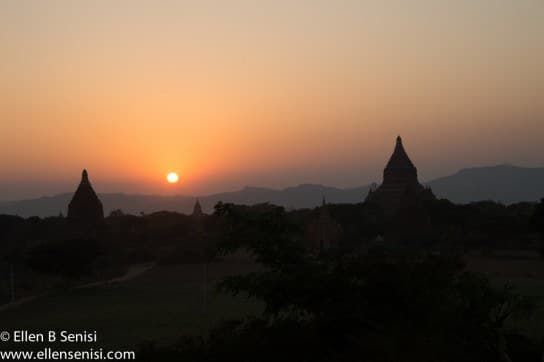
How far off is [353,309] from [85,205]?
53.7 metres

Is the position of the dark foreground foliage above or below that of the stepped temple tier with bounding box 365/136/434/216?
below

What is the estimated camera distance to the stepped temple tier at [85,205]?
61.2 meters

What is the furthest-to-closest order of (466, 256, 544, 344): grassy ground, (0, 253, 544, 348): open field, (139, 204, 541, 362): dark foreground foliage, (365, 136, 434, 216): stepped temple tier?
(365, 136, 434, 216): stepped temple tier
(466, 256, 544, 344): grassy ground
(0, 253, 544, 348): open field
(139, 204, 541, 362): dark foreground foliage

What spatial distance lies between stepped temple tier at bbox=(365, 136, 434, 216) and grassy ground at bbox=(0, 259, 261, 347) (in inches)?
1670

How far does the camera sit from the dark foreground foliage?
10.4 metres

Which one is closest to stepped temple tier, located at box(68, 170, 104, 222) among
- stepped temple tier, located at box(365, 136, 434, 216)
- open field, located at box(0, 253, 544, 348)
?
open field, located at box(0, 253, 544, 348)

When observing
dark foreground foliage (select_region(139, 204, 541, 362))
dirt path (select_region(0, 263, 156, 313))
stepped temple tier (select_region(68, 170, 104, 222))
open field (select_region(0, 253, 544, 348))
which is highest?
stepped temple tier (select_region(68, 170, 104, 222))

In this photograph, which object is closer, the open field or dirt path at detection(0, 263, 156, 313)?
the open field

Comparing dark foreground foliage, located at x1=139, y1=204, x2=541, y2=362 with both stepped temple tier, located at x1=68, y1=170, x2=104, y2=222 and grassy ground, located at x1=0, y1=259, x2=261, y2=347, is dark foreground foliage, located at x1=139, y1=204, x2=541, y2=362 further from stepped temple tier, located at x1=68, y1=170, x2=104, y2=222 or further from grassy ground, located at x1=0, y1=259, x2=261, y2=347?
stepped temple tier, located at x1=68, y1=170, x2=104, y2=222

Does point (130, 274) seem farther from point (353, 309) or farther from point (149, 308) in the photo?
point (353, 309)

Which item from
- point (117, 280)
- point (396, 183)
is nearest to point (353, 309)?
point (117, 280)

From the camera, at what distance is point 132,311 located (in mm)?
25234

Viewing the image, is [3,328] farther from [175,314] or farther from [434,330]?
[434,330]

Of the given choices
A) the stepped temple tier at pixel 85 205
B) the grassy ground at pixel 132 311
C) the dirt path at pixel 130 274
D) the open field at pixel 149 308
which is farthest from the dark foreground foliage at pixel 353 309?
the stepped temple tier at pixel 85 205
